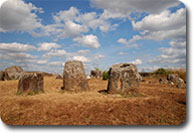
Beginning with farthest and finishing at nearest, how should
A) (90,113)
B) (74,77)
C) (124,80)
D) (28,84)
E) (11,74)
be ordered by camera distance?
(11,74) → (74,77) → (28,84) → (124,80) → (90,113)

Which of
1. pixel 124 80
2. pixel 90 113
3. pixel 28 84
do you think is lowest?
pixel 90 113

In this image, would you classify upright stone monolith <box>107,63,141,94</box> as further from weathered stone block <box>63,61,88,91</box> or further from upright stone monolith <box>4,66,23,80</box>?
upright stone monolith <box>4,66,23,80</box>

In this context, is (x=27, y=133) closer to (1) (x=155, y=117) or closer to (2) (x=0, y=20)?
(1) (x=155, y=117)

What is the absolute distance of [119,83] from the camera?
251 inches

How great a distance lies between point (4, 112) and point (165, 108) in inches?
178

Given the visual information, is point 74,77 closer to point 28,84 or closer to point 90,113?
point 28,84

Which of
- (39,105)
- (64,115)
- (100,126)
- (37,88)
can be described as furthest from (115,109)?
(37,88)

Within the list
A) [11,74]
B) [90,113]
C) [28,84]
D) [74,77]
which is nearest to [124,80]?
[74,77]

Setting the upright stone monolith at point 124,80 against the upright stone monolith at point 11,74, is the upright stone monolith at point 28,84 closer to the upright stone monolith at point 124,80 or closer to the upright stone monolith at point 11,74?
the upright stone monolith at point 124,80

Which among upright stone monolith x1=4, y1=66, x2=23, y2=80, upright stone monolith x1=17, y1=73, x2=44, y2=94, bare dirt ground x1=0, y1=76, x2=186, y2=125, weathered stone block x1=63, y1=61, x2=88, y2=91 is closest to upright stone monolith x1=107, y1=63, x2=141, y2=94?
bare dirt ground x1=0, y1=76, x2=186, y2=125

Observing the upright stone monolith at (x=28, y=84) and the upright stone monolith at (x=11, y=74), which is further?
the upright stone monolith at (x=11, y=74)

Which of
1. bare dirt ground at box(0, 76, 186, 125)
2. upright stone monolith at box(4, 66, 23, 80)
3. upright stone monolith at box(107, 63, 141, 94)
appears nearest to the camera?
bare dirt ground at box(0, 76, 186, 125)

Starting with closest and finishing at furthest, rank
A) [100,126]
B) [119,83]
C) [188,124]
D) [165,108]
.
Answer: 1. [100,126]
2. [188,124]
3. [165,108]
4. [119,83]

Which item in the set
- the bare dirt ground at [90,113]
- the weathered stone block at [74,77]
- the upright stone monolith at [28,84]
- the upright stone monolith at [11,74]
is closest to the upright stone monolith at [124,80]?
the bare dirt ground at [90,113]
